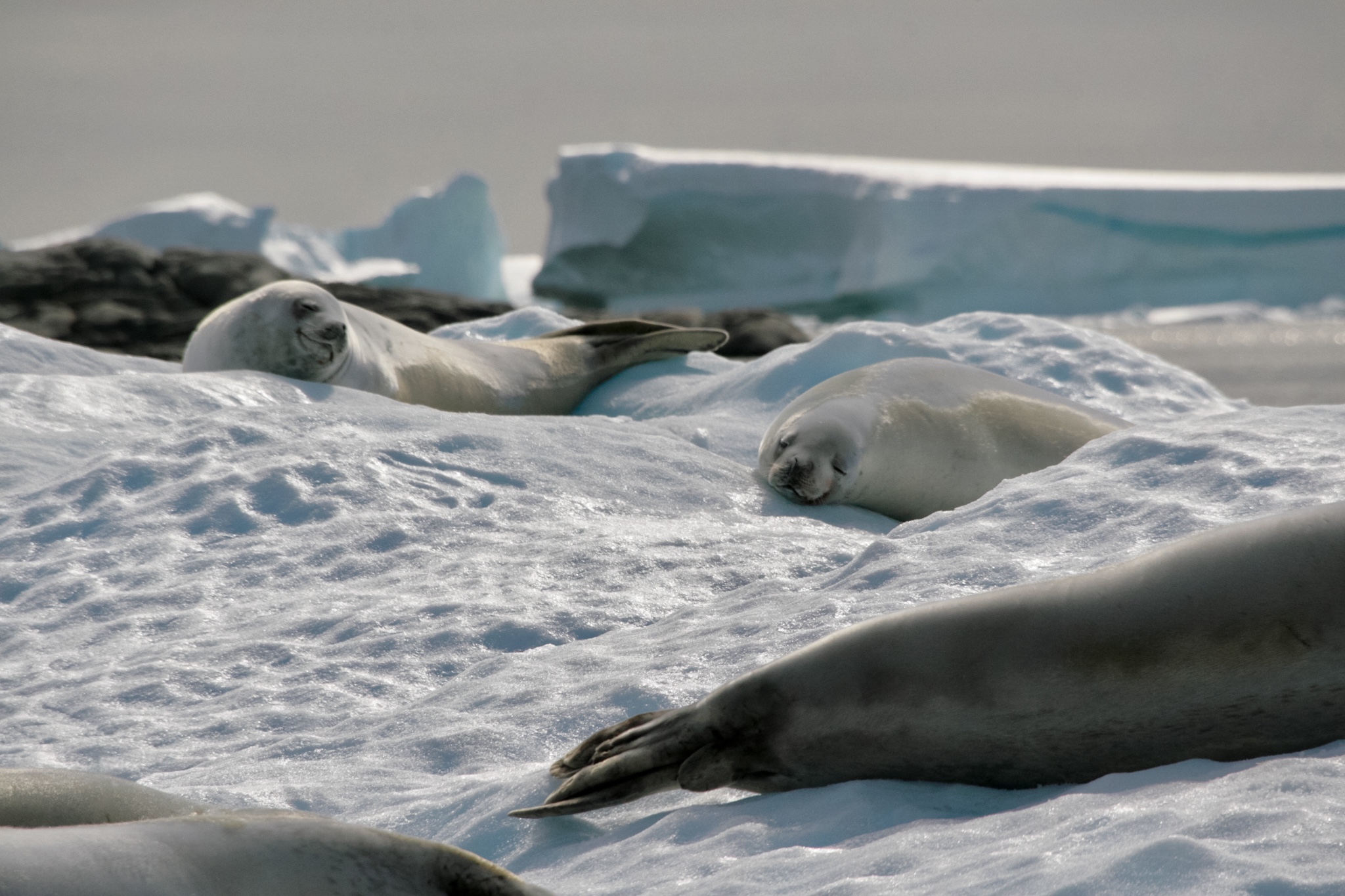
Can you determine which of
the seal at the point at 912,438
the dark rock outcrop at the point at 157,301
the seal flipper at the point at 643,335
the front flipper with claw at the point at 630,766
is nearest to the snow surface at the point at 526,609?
the front flipper with claw at the point at 630,766

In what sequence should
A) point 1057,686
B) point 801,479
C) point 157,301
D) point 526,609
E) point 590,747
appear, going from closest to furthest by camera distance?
→ point 1057,686 < point 590,747 < point 526,609 < point 801,479 < point 157,301

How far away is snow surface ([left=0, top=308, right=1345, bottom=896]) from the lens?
57.4 inches

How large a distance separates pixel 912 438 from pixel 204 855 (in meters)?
3.40

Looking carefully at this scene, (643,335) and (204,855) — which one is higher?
(204,855)

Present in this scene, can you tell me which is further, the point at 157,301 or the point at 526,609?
the point at 157,301

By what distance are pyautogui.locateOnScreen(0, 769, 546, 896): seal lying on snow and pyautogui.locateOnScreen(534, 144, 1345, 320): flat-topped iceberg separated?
24265 mm

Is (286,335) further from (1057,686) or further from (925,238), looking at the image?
(925,238)

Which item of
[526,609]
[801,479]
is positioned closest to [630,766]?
[526,609]

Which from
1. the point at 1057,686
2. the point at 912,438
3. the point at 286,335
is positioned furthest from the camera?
the point at 286,335

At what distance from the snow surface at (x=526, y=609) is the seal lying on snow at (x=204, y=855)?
0.85 feet

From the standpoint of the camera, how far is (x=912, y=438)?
4387 millimetres

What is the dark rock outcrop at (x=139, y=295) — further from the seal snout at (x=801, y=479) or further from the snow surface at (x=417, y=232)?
the snow surface at (x=417, y=232)

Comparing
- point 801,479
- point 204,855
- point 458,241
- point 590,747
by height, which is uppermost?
point 204,855

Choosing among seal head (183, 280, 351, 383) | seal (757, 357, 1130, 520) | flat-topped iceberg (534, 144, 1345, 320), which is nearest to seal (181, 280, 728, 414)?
seal head (183, 280, 351, 383)
